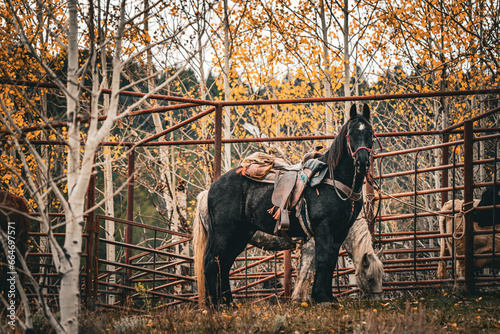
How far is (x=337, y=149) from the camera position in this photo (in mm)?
5543

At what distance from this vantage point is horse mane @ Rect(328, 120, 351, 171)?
5.45 m

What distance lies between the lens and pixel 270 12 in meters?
15.2

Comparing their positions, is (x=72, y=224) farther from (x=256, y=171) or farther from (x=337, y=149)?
(x=337, y=149)

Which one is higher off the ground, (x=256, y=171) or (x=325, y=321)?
(x=256, y=171)

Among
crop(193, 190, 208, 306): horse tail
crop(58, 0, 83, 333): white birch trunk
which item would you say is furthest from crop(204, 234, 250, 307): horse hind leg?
crop(58, 0, 83, 333): white birch trunk

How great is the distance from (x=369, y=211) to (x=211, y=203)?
7.61 ft

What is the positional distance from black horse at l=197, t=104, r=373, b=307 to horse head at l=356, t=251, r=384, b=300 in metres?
0.48

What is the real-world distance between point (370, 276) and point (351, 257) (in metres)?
0.32

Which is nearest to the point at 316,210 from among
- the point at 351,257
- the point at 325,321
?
the point at 351,257

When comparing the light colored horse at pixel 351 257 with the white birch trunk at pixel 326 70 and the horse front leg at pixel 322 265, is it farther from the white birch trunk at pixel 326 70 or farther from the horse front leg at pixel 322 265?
the white birch trunk at pixel 326 70

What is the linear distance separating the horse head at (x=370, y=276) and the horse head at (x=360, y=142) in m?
1.23

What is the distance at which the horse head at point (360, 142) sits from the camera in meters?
5.11

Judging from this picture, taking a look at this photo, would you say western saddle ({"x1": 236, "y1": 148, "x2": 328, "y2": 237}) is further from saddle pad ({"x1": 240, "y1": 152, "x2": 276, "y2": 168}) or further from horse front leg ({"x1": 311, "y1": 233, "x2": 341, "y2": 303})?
horse front leg ({"x1": 311, "y1": 233, "x2": 341, "y2": 303})

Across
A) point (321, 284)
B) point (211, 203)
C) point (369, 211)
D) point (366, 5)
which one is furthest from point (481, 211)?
point (366, 5)
